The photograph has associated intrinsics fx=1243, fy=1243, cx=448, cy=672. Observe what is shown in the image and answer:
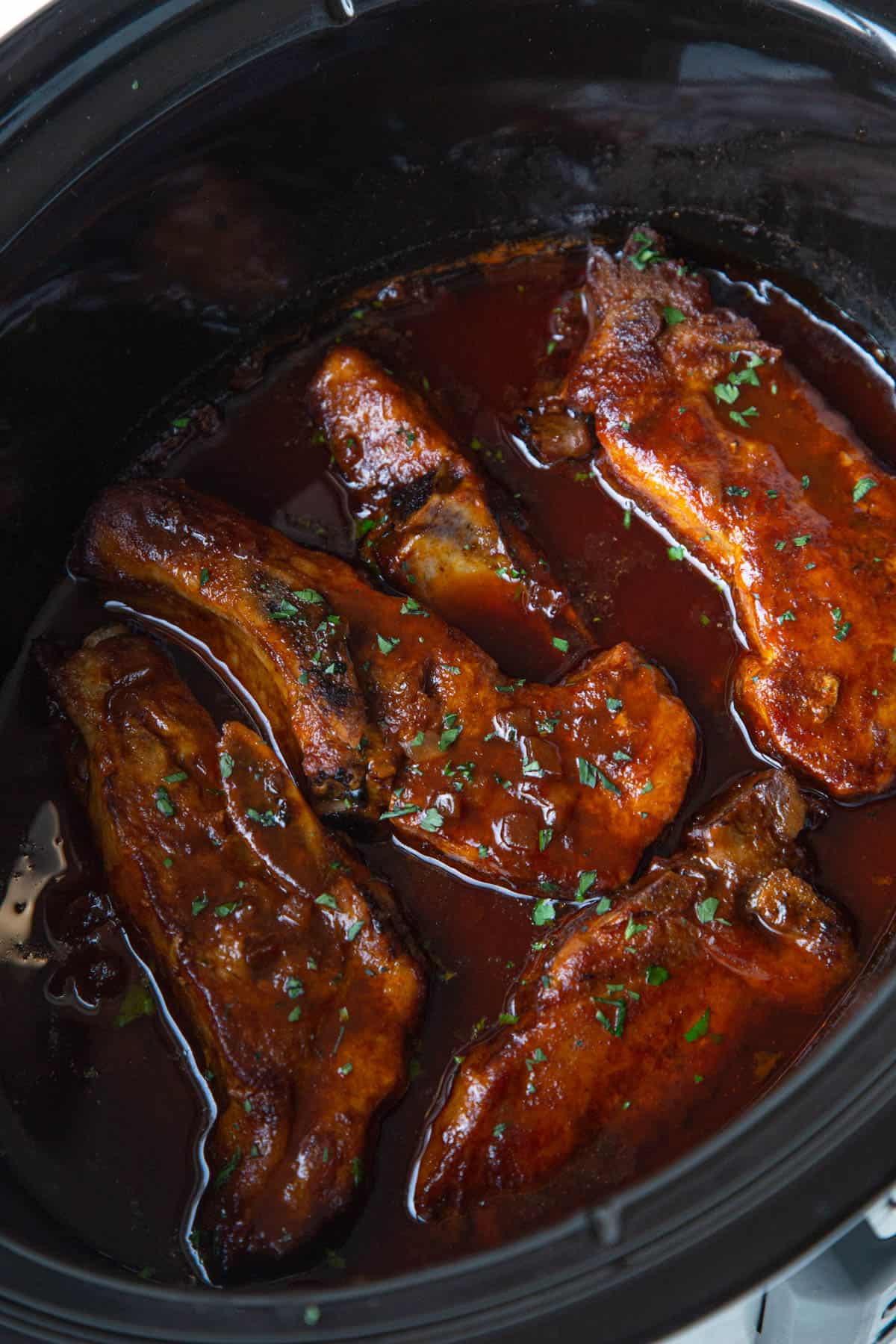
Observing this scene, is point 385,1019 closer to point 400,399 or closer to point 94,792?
point 94,792

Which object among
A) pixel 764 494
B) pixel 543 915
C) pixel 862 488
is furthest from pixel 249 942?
pixel 862 488

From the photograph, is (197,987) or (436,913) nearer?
(197,987)

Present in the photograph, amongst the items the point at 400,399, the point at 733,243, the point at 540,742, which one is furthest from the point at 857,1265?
the point at 733,243

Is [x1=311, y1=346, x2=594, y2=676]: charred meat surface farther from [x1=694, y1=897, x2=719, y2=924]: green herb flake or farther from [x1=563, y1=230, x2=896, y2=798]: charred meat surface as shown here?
[x1=694, y1=897, x2=719, y2=924]: green herb flake

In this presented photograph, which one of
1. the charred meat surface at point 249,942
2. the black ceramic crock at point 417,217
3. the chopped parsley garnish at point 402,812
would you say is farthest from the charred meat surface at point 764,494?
the charred meat surface at point 249,942

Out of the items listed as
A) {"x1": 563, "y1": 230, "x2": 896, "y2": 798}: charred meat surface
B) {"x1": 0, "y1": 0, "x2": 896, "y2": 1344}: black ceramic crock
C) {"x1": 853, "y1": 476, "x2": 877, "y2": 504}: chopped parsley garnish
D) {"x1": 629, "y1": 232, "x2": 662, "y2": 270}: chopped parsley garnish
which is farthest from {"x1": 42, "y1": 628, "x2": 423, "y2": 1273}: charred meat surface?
{"x1": 629, "y1": 232, "x2": 662, "y2": 270}: chopped parsley garnish

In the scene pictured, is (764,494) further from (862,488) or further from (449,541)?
(449,541)

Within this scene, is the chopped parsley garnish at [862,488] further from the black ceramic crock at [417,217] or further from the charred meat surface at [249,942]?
the charred meat surface at [249,942]
